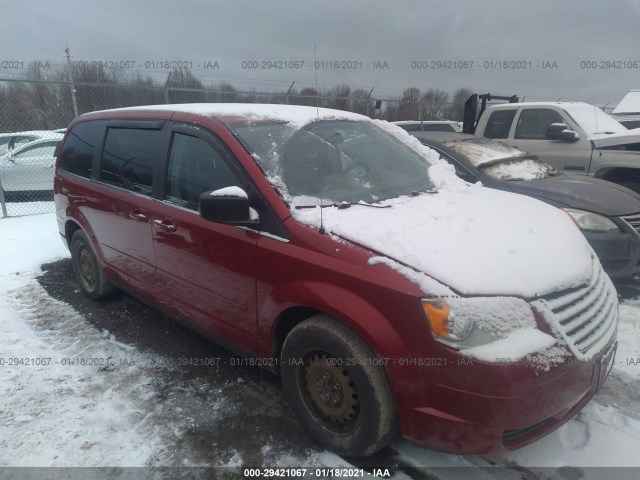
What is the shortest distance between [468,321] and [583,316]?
70 centimetres

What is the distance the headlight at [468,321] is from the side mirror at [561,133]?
5.36 m

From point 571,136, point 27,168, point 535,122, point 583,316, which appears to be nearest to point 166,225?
point 583,316

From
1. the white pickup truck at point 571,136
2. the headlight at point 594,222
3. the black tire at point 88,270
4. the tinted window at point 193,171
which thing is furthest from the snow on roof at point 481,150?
the black tire at point 88,270

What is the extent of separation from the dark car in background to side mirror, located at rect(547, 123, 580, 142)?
4.07ft

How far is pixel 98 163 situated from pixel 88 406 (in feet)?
6.89

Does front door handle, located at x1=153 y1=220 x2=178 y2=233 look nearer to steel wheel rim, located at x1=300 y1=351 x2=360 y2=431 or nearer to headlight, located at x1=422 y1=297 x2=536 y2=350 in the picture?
steel wheel rim, located at x1=300 y1=351 x2=360 y2=431

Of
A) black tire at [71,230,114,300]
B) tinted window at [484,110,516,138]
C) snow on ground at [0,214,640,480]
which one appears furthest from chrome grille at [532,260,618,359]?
tinted window at [484,110,516,138]

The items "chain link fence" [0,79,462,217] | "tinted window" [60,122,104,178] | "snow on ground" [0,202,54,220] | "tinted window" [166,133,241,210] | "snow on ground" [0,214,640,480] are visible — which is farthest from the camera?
"chain link fence" [0,79,462,217]

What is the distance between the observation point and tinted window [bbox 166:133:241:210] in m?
2.81

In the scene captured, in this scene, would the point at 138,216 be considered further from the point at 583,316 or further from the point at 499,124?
the point at 499,124

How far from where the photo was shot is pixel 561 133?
21.0ft

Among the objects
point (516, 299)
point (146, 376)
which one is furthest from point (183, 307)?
point (516, 299)

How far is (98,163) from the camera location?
13.0 ft

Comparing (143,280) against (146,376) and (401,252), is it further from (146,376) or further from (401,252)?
(401,252)
